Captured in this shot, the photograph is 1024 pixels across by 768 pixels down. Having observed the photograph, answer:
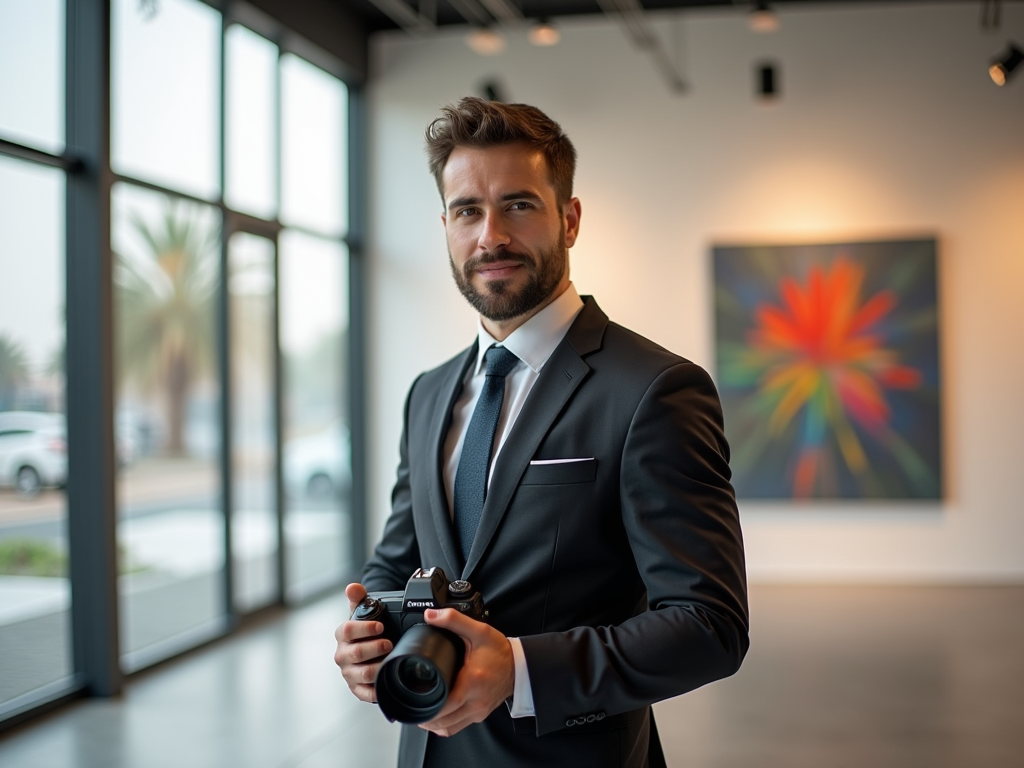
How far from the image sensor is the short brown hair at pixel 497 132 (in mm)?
1360

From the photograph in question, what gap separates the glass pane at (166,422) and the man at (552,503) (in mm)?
3681

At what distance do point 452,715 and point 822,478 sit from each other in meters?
6.15

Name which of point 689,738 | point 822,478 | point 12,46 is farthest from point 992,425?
point 12,46

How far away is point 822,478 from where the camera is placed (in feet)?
22.4

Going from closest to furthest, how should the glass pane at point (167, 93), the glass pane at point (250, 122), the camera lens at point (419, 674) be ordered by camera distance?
the camera lens at point (419, 674) → the glass pane at point (167, 93) → the glass pane at point (250, 122)

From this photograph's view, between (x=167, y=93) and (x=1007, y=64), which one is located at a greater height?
(x=1007, y=64)

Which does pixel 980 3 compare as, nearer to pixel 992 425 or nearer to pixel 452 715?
pixel 992 425

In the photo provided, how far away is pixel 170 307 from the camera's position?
203 inches

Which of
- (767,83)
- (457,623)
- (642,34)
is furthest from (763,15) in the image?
(457,623)

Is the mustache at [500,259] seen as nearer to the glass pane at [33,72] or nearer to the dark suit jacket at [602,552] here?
the dark suit jacket at [602,552]

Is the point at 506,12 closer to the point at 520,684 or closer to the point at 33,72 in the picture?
the point at 33,72

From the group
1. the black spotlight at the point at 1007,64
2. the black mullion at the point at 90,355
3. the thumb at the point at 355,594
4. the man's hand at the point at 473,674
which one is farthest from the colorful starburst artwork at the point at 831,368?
the man's hand at the point at 473,674

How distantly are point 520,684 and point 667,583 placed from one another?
21 centimetres

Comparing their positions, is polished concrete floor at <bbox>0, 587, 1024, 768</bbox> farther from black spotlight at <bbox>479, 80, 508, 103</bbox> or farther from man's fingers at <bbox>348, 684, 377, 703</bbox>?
black spotlight at <bbox>479, 80, 508, 103</bbox>
